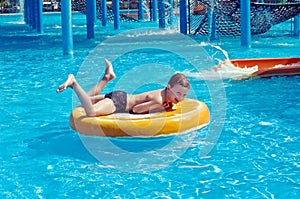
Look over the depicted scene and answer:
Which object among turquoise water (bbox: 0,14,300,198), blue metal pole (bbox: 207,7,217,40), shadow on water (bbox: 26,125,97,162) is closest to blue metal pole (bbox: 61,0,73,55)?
turquoise water (bbox: 0,14,300,198)

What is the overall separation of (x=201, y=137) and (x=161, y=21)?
12901mm

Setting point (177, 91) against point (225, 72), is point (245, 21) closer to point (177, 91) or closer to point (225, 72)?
point (225, 72)

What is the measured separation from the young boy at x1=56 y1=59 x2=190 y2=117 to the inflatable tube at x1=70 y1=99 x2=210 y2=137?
80mm

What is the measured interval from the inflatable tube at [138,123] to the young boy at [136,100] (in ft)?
0.26

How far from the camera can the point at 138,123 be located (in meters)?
4.60

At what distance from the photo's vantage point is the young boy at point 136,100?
4.73 m

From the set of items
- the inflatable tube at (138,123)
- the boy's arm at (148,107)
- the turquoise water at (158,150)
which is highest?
the boy's arm at (148,107)

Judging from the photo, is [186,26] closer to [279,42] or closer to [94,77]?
[279,42]

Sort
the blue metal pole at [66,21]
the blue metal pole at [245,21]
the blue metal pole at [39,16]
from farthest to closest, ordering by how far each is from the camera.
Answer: the blue metal pole at [39,16], the blue metal pole at [245,21], the blue metal pole at [66,21]

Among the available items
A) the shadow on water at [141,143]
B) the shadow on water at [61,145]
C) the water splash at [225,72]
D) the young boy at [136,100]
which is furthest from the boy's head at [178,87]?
the water splash at [225,72]

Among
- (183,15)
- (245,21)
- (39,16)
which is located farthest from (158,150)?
(39,16)

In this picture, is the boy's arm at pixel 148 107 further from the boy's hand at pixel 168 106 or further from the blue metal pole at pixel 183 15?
the blue metal pole at pixel 183 15

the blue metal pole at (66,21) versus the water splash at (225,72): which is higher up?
the blue metal pole at (66,21)

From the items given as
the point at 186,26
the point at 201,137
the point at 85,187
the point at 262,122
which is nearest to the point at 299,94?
the point at 262,122
